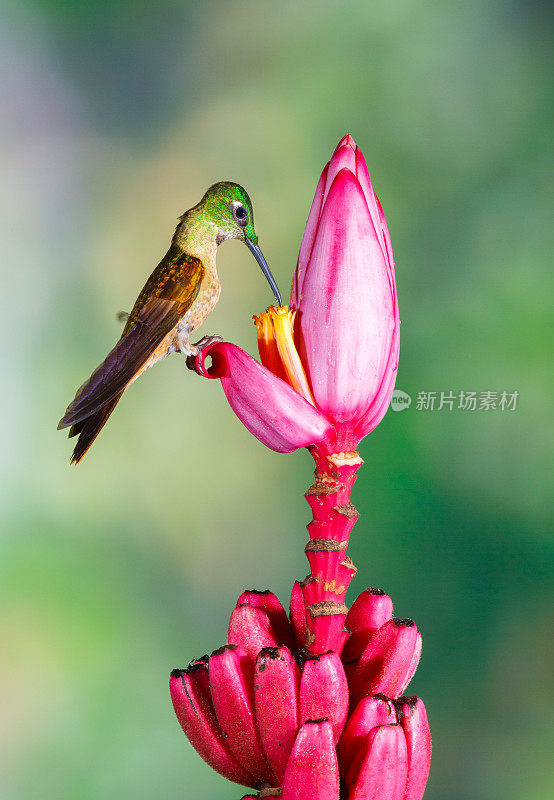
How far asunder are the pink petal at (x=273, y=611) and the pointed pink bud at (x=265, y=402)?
0.41ft

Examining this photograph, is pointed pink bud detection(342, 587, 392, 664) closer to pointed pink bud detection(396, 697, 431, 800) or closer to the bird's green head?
pointed pink bud detection(396, 697, 431, 800)

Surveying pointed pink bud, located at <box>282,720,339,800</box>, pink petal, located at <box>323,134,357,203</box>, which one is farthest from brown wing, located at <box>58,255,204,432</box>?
pointed pink bud, located at <box>282,720,339,800</box>

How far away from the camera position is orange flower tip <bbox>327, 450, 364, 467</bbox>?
535mm

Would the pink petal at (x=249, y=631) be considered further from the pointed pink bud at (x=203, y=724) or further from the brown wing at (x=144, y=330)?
the brown wing at (x=144, y=330)

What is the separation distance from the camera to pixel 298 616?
1.90ft

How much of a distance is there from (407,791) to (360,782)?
0.05m

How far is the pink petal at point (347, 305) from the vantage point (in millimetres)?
514

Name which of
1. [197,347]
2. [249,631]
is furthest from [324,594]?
[197,347]

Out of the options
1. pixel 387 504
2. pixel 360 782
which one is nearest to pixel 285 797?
pixel 360 782

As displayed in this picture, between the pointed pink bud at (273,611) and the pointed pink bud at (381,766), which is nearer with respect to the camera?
the pointed pink bud at (381,766)

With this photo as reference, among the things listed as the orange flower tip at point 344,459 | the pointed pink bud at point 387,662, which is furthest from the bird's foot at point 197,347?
the pointed pink bud at point 387,662

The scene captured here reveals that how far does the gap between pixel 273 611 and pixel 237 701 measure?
0.29 ft

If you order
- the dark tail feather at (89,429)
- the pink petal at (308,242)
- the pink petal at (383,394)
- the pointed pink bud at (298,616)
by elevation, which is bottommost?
the pointed pink bud at (298,616)

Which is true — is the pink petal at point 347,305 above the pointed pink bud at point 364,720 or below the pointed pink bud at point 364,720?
above
